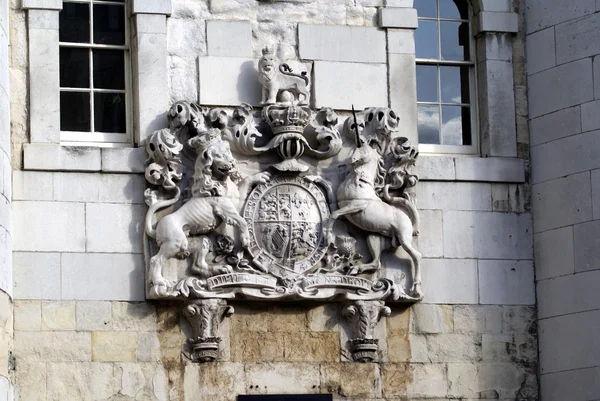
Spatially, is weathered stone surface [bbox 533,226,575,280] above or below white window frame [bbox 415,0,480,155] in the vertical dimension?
below

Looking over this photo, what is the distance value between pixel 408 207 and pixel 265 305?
169cm

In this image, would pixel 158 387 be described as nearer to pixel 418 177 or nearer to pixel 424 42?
pixel 418 177

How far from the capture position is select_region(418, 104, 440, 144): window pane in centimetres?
1734

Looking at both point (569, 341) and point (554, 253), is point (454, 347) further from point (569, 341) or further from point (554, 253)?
point (554, 253)

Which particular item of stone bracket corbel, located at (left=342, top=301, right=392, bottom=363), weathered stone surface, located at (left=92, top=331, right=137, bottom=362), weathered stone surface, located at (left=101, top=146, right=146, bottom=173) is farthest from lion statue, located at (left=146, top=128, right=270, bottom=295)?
stone bracket corbel, located at (left=342, top=301, right=392, bottom=363)

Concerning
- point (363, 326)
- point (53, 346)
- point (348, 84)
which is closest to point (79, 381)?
point (53, 346)

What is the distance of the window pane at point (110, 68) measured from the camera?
16.5 metres

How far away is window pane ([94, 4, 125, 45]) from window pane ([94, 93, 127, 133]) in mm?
524

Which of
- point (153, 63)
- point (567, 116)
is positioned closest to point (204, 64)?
point (153, 63)

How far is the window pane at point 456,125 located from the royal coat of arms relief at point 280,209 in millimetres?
889

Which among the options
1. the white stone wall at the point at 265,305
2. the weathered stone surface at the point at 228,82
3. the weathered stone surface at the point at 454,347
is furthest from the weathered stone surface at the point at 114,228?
the weathered stone surface at the point at 454,347

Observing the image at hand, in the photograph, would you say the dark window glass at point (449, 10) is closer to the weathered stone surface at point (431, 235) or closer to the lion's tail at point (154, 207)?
the weathered stone surface at point (431, 235)

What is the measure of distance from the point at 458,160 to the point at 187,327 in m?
3.18

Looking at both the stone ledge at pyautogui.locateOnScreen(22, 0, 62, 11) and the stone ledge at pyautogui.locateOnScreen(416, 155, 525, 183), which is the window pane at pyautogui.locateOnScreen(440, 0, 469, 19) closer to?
the stone ledge at pyautogui.locateOnScreen(416, 155, 525, 183)
